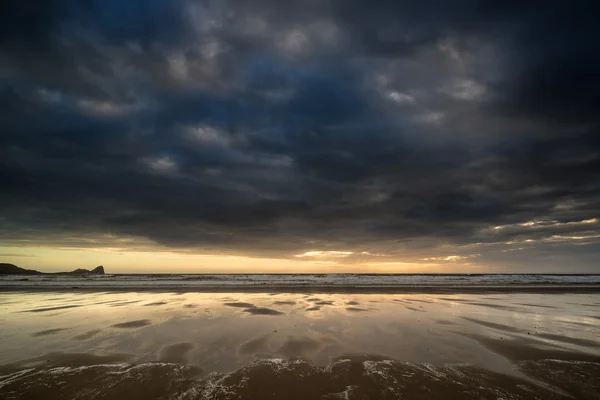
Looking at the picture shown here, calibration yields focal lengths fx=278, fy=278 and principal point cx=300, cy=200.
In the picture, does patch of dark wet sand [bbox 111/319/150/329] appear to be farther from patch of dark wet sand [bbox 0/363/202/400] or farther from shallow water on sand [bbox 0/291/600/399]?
patch of dark wet sand [bbox 0/363/202/400]

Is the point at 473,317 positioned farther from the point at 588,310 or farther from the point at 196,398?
the point at 196,398

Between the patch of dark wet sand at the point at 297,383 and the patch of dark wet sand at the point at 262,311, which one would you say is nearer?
the patch of dark wet sand at the point at 297,383

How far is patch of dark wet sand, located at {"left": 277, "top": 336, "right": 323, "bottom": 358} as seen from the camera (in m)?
9.36

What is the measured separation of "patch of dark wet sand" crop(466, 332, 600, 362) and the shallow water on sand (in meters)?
0.04

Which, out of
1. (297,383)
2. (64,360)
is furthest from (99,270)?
(297,383)

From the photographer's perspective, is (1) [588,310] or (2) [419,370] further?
(1) [588,310]

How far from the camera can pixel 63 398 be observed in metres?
6.33

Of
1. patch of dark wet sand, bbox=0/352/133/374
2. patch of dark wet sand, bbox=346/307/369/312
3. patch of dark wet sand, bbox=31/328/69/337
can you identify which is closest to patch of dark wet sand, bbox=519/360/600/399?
patch of dark wet sand, bbox=346/307/369/312

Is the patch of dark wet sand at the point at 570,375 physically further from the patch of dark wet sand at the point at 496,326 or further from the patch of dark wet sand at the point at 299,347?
the patch of dark wet sand at the point at 299,347

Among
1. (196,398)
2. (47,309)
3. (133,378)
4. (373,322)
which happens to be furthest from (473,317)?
(47,309)

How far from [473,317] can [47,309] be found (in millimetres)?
27345

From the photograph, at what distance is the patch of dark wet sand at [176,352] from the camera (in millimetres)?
8727

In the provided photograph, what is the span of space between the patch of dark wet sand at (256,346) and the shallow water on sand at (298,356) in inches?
1.5

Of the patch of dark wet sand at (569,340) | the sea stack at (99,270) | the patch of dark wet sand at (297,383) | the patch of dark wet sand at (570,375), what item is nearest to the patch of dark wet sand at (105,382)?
the patch of dark wet sand at (297,383)
